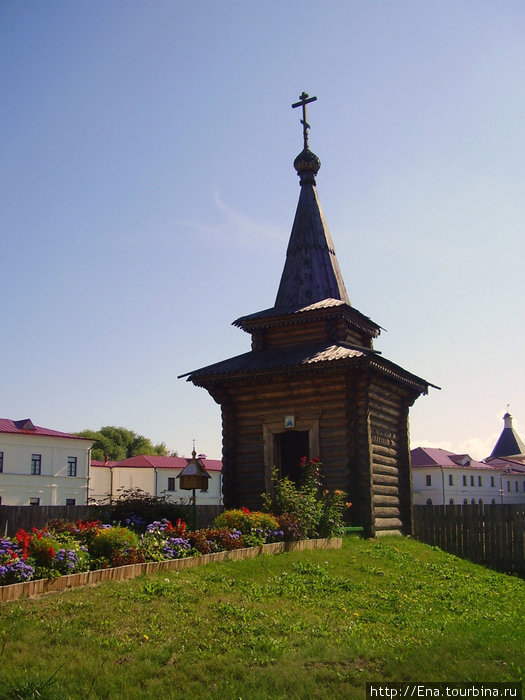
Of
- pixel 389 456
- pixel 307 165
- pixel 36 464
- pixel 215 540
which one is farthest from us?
pixel 36 464

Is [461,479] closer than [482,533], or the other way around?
[482,533]

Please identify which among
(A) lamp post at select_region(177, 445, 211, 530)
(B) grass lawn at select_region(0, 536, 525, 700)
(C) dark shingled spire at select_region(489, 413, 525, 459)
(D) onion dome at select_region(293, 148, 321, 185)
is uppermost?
(D) onion dome at select_region(293, 148, 321, 185)

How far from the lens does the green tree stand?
93.8m

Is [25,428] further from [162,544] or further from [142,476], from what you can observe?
[162,544]

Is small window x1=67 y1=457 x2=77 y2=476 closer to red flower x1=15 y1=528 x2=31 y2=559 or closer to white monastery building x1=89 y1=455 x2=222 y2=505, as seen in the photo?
white monastery building x1=89 y1=455 x2=222 y2=505

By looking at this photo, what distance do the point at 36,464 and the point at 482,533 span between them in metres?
37.6

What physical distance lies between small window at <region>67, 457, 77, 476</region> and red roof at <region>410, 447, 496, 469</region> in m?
36.9

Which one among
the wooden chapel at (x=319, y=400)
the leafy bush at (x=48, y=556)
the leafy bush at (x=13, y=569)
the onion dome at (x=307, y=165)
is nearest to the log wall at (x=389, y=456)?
the wooden chapel at (x=319, y=400)

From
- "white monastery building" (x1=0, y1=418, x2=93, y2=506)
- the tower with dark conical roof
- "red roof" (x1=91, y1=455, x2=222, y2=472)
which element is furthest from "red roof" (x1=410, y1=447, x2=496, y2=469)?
"white monastery building" (x1=0, y1=418, x2=93, y2=506)

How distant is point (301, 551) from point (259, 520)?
1.06 meters

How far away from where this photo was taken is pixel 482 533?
19.8 meters

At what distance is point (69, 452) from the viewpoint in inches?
2057

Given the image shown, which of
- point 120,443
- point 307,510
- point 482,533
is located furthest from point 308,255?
point 120,443

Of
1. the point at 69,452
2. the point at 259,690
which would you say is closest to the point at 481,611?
the point at 259,690
